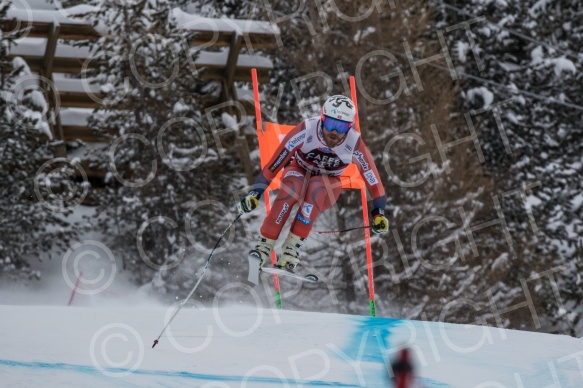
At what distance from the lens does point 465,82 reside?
74.2 ft

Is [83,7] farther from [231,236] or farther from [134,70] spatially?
[231,236]

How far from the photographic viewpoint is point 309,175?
1006 cm

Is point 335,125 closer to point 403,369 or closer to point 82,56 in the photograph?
point 403,369

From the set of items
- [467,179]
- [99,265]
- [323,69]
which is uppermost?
[323,69]

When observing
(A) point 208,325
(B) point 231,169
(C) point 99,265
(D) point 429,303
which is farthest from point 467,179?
(A) point 208,325

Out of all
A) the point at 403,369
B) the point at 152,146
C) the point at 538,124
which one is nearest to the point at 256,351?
the point at 403,369

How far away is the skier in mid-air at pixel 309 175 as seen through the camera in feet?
32.1

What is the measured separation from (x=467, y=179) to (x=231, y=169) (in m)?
4.15

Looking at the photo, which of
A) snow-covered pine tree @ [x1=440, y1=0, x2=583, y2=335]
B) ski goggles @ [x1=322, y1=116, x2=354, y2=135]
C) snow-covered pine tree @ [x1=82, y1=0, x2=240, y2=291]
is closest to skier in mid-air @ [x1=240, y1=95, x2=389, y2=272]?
ski goggles @ [x1=322, y1=116, x2=354, y2=135]

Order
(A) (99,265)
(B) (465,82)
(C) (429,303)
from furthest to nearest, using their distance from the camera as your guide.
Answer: (B) (465,82)
(A) (99,265)
(C) (429,303)

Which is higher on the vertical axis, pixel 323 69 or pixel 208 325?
pixel 208 325

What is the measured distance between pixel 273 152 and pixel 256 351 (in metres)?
3.78

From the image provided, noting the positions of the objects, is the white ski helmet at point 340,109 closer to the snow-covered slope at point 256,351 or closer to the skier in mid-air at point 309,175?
the skier in mid-air at point 309,175

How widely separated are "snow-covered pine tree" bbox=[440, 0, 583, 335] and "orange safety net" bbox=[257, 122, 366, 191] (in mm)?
9082
